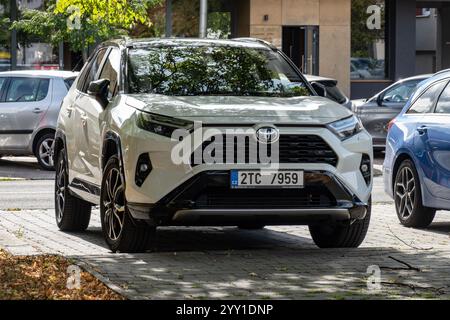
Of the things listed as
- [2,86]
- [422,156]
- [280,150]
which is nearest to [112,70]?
[280,150]

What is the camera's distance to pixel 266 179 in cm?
990

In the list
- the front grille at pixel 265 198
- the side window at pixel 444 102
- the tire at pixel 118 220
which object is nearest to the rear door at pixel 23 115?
the side window at pixel 444 102

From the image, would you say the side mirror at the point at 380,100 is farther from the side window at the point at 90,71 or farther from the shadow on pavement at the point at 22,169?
the side window at the point at 90,71

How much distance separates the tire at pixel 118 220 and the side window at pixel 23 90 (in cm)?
1197

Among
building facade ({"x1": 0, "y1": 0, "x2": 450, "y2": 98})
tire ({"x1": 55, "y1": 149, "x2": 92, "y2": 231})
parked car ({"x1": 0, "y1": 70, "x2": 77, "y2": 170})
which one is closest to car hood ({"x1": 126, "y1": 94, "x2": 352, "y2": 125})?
tire ({"x1": 55, "y1": 149, "x2": 92, "y2": 231})

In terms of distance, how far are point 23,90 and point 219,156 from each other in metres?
13.3

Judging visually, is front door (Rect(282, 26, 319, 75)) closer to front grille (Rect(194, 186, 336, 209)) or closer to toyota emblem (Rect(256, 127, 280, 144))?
front grille (Rect(194, 186, 336, 209))

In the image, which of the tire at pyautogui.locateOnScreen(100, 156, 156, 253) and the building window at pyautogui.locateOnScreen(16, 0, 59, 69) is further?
the building window at pyautogui.locateOnScreen(16, 0, 59, 69)

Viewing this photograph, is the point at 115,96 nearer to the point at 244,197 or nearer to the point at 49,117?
the point at 244,197

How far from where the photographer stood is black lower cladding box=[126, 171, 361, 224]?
9781 millimetres

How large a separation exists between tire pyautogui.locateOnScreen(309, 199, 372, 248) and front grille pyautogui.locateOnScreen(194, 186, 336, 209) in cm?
55

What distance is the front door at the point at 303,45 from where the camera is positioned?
38125mm
